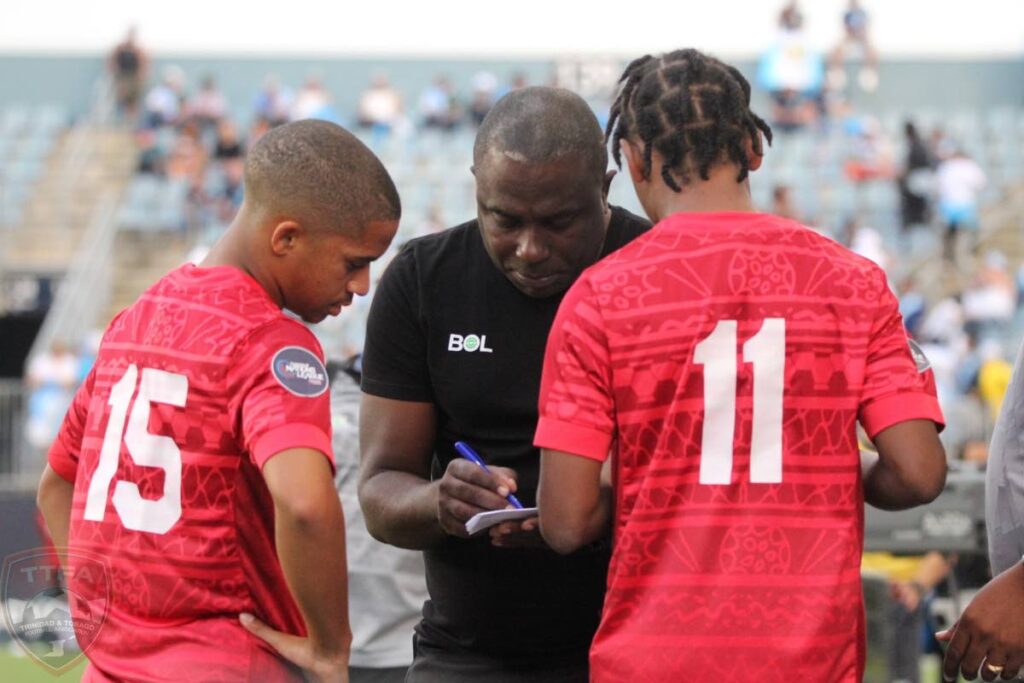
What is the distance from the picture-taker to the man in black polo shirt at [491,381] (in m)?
3.22

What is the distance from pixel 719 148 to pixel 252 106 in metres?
21.6

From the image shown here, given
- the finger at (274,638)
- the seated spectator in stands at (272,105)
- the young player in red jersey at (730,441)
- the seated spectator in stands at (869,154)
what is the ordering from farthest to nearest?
the seated spectator in stands at (272,105) < the seated spectator in stands at (869,154) < the finger at (274,638) < the young player in red jersey at (730,441)

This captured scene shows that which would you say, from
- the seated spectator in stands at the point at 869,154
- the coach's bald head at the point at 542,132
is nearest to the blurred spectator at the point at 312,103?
the seated spectator in stands at the point at 869,154

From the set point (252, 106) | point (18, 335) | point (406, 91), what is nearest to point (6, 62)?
point (252, 106)

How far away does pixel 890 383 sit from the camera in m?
2.71

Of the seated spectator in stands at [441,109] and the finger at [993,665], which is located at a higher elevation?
the seated spectator in stands at [441,109]

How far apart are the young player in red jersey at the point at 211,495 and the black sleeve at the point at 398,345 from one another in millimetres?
432

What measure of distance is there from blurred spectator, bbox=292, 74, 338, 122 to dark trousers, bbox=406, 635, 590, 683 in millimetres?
18409

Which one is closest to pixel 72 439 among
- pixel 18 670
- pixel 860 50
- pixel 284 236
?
pixel 284 236

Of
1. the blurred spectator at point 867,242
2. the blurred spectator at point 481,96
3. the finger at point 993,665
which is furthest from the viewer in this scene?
the blurred spectator at point 481,96

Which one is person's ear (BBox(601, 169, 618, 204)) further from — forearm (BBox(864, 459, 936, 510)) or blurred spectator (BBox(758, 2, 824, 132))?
blurred spectator (BBox(758, 2, 824, 132))

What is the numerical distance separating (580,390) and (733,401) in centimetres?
25

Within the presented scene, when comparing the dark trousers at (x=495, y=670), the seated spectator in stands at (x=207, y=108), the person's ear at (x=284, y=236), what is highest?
the seated spectator in stands at (x=207, y=108)

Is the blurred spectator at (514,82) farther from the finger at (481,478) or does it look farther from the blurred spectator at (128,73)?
the finger at (481,478)
